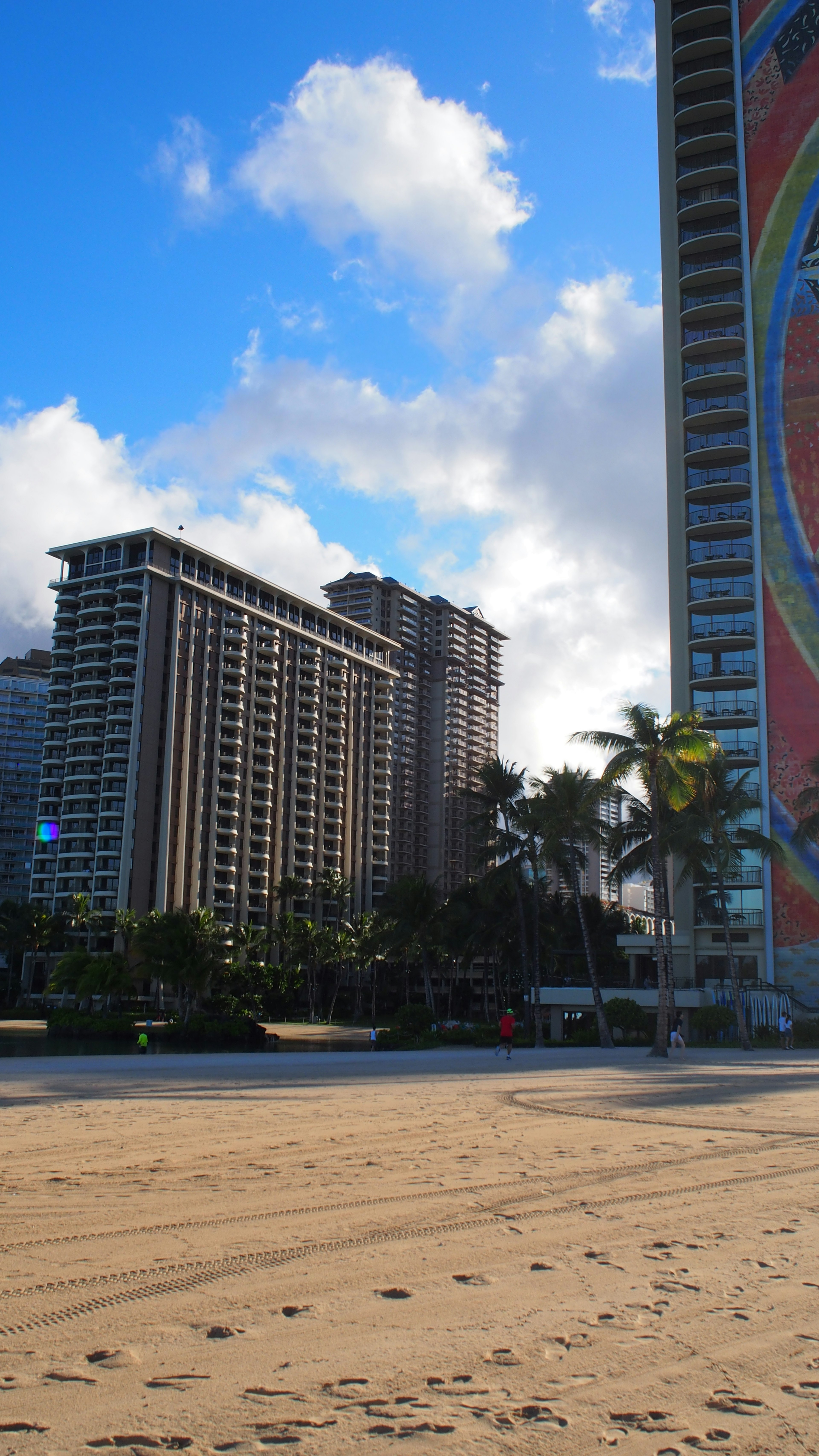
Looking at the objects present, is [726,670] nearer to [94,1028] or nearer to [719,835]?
[719,835]

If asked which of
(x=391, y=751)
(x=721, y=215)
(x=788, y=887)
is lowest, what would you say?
(x=788, y=887)

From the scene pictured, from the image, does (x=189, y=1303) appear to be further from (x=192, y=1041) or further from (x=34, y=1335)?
(x=192, y=1041)

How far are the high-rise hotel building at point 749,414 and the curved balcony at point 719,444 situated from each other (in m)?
0.13

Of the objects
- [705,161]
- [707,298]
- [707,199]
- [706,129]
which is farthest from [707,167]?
[707,298]

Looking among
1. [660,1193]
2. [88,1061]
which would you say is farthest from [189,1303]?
[88,1061]

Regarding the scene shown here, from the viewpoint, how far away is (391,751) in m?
151

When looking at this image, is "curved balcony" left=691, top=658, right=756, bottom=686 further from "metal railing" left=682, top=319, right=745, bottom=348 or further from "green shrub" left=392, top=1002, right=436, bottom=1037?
"green shrub" left=392, top=1002, right=436, bottom=1037

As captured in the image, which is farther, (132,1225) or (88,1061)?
(88,1061)

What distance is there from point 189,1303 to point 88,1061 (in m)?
25.1

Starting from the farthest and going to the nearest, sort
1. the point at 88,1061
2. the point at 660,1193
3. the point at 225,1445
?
the point at 88,1061 → the point at 660,1193 → the point at 225,1445

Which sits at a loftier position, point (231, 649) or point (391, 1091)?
point (231, 649)

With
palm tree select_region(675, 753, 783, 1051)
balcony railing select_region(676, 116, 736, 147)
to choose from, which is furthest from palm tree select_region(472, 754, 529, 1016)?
balcony railing select_region(676, 116, 736, 147)

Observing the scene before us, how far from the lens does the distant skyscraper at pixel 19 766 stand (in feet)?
497

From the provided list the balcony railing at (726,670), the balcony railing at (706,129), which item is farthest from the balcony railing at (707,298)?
the balcony railing at (726,670)
